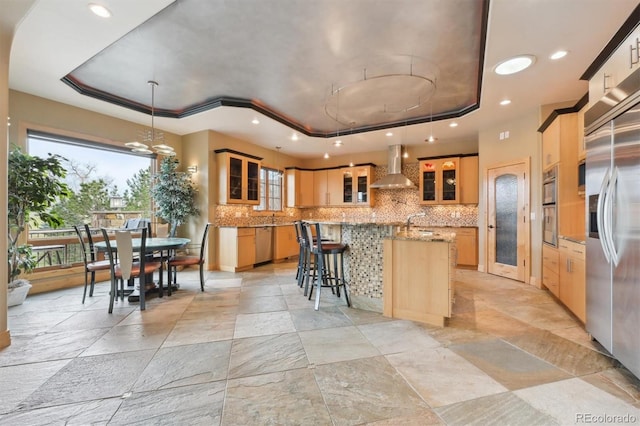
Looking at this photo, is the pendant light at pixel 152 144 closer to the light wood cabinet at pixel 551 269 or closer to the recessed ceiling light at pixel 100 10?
the recessed ceiling light at pixel 100 10

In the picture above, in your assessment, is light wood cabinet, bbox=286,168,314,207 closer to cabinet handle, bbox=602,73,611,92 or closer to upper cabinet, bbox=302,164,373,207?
upper cabinet, bbox=302,164,373,207

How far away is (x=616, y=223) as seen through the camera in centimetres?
204

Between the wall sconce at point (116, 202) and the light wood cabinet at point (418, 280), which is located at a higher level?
the wall sconce at point (116, 202)

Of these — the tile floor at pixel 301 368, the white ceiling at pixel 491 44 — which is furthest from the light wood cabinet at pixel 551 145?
the tile floor at pixel 301 368

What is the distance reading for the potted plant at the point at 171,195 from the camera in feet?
17.0

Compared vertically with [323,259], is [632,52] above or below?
above

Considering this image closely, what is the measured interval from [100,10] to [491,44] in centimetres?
349

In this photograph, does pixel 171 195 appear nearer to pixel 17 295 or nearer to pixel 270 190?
pixel 17 295

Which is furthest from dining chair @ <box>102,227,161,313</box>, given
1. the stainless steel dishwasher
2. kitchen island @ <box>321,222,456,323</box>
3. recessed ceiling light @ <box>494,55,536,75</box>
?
recessed ceiling light @ <box>494,55,536,75</box>

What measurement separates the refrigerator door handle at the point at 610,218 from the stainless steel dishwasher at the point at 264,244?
5212 mm

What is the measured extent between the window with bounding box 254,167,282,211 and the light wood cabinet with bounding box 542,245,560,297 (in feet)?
18.4

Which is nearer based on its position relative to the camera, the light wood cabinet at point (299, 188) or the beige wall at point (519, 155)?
the beige wall at point (519, 155)

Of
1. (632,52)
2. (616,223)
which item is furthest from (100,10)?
(616,223)

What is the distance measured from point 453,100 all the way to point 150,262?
507 cm
